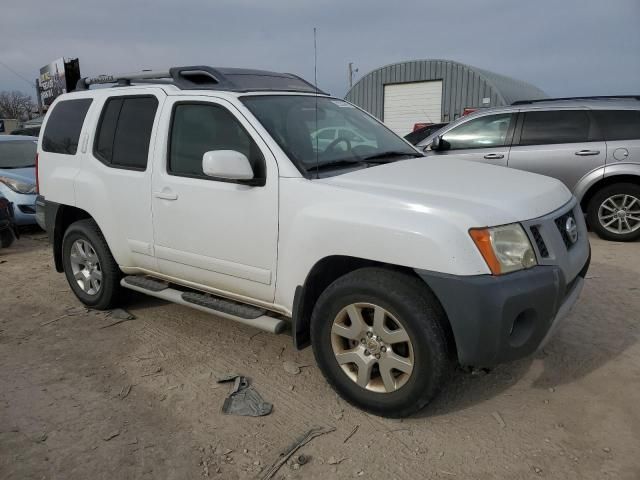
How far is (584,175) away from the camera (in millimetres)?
6562

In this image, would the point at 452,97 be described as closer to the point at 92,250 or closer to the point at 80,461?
the point at 92,250

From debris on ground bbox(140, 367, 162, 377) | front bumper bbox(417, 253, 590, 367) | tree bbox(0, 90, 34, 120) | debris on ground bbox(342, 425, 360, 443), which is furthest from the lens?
tree bbox(0, 90, 34, 120)

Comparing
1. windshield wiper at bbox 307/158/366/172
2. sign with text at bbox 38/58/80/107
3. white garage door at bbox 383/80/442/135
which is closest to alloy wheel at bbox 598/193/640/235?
windshield wiper at bbox 307/158/366/172

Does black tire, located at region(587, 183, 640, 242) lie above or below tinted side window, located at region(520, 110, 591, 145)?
below

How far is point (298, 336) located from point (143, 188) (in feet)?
5.37

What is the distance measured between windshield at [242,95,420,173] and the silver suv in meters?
2.54

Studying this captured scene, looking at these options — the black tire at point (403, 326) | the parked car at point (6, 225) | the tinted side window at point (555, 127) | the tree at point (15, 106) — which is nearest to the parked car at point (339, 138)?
the black tire at point (403, 326)

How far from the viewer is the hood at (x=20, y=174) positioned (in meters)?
8.11

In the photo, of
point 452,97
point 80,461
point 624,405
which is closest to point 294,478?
point 80,461

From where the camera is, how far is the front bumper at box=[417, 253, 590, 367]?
2346mm

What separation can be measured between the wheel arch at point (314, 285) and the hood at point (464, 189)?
0.40 m

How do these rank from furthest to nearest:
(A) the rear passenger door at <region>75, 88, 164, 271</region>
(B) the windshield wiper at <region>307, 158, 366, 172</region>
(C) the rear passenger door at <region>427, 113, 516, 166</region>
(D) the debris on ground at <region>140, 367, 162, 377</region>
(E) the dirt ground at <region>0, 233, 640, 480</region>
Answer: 1. (C) the rear passenger door at <region>427, 113, 516, 166</region>
2. (A) the rear passenger door at <region>75, 88, 164, 271</region>
3. (D) the debris on ground at <region>140, 367, 162, 377</region>
4. (B) the windshield wiper at <region>307, 158, 366, 172</region>
5. (E) the dirt ground at <region>0, 233, 640, 480</region>

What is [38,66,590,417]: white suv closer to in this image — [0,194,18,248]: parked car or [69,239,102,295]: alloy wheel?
[69,239,102,295]: alloy wheel

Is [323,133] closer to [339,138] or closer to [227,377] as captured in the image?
[339,138]
